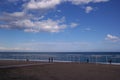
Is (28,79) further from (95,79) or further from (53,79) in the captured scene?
(95,79)

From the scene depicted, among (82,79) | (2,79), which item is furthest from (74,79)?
(2,79)

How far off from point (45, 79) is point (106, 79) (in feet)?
16.0

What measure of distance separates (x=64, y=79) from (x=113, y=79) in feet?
12.9

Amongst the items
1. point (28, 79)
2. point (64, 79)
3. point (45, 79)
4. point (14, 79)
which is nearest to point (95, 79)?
point (64, 79)

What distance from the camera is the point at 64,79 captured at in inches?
610

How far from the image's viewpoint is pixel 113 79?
1578cm

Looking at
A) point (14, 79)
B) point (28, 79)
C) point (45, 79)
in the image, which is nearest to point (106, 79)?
point (45, 79)

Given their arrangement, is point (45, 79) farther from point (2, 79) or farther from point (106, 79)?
point (106, 79)

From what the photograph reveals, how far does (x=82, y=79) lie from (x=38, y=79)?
11.4 ft

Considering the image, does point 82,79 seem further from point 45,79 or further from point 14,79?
point 14,79

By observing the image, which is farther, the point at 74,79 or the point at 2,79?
the point at 74,79

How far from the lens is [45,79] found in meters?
15.4

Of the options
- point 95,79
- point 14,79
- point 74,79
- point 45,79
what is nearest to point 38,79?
point 45,79

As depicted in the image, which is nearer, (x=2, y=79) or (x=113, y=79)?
(x=2, y=79)
